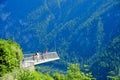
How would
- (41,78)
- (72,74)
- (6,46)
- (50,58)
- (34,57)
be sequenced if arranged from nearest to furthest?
(6,46)
(41,78)
(72,74)
(34,57)
(50,58)

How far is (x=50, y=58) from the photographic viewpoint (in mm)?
58875

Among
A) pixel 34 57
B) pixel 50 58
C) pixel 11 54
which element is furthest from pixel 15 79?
pixel 50 58

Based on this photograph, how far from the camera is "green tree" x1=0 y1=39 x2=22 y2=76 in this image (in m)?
37.7

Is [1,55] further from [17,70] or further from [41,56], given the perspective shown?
[41,56]

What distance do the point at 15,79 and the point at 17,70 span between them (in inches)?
77.9

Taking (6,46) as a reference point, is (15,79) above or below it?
below

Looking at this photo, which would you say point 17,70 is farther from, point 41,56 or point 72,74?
point 41,56

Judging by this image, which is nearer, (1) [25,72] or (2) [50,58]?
(1) [25,72]

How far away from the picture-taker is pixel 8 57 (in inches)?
1499

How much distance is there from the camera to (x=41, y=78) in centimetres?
4147

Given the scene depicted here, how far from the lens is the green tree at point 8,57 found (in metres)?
37.7

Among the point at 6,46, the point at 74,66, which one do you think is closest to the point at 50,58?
the point at 74,66

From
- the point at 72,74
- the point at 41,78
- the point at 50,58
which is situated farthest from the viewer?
the point at 50,58

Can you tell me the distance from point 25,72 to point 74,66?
10915 millimetres
